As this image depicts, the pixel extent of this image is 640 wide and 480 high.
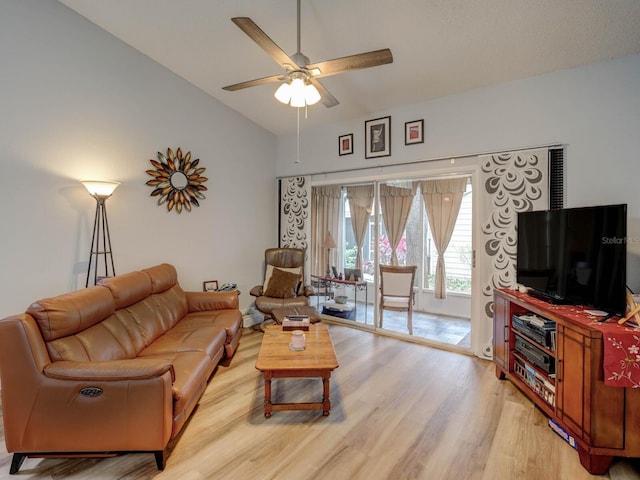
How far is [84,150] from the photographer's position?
2.83 m

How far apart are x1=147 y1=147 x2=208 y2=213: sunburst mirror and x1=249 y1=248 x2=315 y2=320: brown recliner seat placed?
139 centimetres

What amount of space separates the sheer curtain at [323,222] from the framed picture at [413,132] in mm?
1279

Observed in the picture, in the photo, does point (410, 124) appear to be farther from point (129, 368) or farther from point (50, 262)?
point (50, 262)

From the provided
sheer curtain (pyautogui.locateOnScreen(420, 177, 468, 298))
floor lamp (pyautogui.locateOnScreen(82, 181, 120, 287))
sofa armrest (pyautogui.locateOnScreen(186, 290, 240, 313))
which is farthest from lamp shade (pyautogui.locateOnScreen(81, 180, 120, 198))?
sheer curtain (pyautogui.locateOnScreen(420, 177, 468, 298))

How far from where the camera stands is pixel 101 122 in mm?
2947

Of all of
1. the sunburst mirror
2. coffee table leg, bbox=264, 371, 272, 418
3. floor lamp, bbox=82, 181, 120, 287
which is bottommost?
coffee table leg, bbox=264, 371, 272, 418

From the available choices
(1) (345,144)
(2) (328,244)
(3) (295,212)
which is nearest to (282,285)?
(2) (328,244)

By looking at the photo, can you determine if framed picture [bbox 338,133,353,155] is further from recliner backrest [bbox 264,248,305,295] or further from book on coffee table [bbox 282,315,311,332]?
book on coffee table [bbox 282,315,311,332]

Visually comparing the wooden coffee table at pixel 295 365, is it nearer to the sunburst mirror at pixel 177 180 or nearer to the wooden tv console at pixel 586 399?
the wooden tv console at pixel 586 399

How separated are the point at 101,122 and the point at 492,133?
4040 mm

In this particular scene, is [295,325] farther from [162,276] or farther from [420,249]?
[420,249]

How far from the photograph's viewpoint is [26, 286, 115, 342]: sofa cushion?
1771mm

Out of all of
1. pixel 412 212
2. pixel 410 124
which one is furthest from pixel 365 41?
pixel 412 212

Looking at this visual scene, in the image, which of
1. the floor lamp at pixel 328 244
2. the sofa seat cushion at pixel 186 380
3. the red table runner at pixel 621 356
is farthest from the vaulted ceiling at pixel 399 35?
the sofa seat cushion at pixel 186 380
